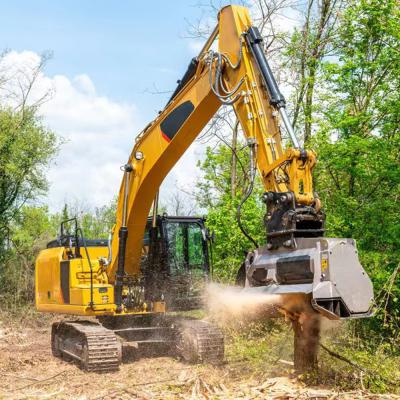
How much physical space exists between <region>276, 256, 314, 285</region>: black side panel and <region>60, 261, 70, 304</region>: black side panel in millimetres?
5357

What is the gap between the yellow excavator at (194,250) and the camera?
6164 millimetres

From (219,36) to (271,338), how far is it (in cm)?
516

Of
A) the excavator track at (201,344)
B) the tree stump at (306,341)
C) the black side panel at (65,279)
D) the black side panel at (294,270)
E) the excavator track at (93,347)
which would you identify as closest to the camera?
the black side panel at (294,270)

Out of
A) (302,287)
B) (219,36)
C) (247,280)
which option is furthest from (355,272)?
(219,36)

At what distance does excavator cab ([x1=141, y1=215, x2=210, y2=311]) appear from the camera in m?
10.4

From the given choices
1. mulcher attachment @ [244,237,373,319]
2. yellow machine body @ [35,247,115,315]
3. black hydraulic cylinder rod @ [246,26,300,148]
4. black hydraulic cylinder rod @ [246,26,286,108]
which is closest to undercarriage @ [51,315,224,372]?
yellow machine body @ [35,247,115,315]

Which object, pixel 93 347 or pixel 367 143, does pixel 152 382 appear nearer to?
pixel 93 347

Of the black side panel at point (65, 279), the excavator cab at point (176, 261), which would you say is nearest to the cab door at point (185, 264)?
the excavator cab at point (176, 261)

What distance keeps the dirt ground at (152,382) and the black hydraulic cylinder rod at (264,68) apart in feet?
10.2

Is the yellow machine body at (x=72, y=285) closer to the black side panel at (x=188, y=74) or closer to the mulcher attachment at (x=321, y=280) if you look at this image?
the black side panel at (x=188, y=74)

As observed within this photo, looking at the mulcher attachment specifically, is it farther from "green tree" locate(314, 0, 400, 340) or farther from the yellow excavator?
"green tree" locate(314, 0, 400, 340)

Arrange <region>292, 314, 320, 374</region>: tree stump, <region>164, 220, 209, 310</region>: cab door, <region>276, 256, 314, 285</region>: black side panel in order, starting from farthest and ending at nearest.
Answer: <region>164, 220, 209, 310</region>: cab door → <region>292, 314, 320, 374</region>: tree stump → <region>276, 256, 314, 285</region>: black side panel

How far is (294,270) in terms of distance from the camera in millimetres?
6191

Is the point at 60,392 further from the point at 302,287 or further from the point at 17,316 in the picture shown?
the point at 17,316
